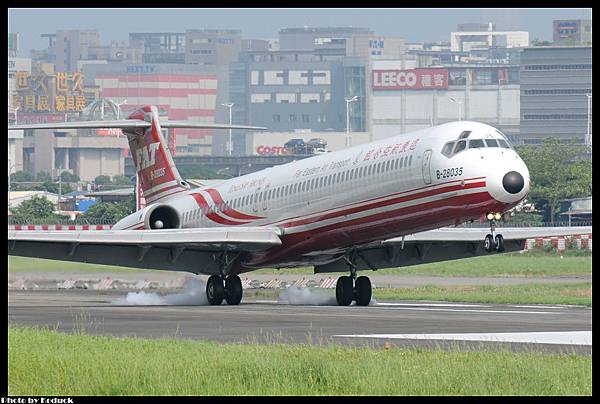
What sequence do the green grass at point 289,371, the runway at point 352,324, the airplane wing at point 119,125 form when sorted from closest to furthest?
the green grass at point 289,371 < the runway at point 352,324 < the airplane wing at point 119,125

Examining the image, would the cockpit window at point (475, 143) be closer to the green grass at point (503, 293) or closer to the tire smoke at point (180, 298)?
the green grass at point (503, 293)

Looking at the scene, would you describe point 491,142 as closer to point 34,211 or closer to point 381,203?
point 381,203

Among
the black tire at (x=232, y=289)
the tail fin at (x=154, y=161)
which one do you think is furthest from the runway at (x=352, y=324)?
the tail fin at (x=154, y=161)

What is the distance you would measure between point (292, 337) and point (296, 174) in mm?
14860

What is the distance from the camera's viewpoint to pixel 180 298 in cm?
4259

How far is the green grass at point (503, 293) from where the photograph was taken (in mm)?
42188

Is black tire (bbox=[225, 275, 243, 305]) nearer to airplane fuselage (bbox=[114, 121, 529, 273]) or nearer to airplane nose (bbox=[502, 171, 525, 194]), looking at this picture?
airplane fuselage (bbox=[114, 121, 529, 273])

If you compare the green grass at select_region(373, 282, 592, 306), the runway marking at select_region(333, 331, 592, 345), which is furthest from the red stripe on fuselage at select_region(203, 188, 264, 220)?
the runway marking at select_region(333, 331, 592, 345)

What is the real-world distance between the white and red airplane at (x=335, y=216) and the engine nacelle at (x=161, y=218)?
4cm

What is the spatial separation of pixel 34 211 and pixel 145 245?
88.9 m

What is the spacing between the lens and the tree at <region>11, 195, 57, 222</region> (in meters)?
119

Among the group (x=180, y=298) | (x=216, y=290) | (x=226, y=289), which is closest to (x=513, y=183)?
(x=226, y=289)

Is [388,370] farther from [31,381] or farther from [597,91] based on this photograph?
[597,91]

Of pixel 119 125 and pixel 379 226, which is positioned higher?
pixel 119 125
